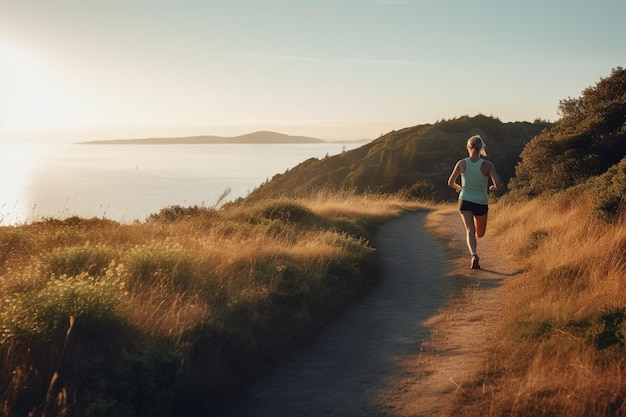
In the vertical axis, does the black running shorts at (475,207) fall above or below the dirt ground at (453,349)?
above

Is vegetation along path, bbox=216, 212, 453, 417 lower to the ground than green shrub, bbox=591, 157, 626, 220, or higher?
lower

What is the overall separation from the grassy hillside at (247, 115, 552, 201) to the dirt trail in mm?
25988

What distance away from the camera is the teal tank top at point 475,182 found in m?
10.3

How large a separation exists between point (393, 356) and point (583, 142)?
12.7 m

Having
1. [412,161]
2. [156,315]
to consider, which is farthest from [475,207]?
[412,161]

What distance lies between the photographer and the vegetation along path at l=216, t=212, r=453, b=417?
500cm

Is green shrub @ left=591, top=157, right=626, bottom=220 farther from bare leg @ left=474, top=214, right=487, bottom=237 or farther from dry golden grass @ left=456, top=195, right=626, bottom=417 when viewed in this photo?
bare leg @ left=474, top=214, right=487, bottom=237

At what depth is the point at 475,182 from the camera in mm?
10297

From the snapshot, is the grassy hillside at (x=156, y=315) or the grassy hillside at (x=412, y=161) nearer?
the grassy hillside at (x=156, y=315)

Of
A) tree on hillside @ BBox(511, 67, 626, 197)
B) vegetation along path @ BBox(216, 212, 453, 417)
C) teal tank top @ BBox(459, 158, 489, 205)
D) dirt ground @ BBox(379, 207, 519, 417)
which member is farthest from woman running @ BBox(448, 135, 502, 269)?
tree on hillside @ BBox(511, 67, 626, 197)

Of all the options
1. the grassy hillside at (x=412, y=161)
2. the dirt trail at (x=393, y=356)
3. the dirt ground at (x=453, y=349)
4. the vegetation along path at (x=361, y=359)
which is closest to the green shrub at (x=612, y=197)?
the dirt ground at (x=453, y=349)

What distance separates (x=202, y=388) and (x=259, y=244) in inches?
201

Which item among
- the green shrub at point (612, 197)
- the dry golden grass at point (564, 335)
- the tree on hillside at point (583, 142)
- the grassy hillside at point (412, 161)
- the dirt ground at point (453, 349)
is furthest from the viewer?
the grassy hillside at point (412, 161)

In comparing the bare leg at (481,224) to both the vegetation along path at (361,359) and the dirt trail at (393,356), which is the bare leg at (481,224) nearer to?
the dirt trail at (393,356)
